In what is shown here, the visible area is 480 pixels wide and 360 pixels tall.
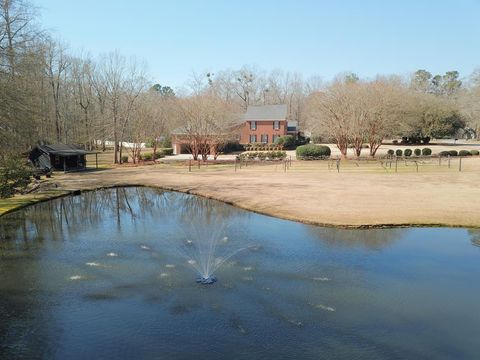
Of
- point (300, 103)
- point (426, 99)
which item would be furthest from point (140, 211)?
point (300, 103)

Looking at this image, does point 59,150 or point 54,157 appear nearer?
point 59,150

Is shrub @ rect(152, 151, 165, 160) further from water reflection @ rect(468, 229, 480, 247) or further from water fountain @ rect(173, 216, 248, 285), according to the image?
water reflection @ rect(468, 229, 480, 247)

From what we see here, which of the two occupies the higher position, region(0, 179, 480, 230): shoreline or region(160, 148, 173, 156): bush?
region(160, 148, 173, 156): bush

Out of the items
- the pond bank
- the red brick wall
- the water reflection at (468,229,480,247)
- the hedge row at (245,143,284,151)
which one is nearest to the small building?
the pond bank

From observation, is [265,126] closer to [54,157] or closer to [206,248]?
[54,157]

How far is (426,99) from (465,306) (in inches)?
2658

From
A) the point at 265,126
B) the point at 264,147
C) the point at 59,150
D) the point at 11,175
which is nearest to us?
the point at 11,175

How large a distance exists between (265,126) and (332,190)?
45939 millimetres

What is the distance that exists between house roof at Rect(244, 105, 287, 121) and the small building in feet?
119

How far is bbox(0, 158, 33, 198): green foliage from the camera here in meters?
24.4

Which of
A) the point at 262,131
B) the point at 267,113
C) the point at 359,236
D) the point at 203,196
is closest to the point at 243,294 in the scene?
the point at 359,236

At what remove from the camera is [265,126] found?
73.2m

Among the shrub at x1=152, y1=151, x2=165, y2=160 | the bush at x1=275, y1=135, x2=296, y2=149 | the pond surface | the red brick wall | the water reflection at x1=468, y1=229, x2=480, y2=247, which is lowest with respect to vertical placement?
the pond surface

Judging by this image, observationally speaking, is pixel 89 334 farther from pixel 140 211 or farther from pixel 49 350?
pixel 140 211
